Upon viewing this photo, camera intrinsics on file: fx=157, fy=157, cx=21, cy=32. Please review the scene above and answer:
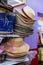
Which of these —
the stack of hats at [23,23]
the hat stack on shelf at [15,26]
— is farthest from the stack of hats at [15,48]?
the stack of hats at [23,23]

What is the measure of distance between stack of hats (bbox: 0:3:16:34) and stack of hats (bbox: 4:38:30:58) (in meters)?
0.14

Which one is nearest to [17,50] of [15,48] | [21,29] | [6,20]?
[15,48]

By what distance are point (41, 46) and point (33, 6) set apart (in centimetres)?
83

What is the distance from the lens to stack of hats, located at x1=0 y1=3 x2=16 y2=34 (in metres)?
1.73

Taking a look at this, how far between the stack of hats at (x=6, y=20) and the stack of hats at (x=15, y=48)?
142 millimetres

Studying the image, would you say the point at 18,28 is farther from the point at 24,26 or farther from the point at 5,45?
the point at 5,45

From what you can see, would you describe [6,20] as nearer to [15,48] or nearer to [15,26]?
[15,26]

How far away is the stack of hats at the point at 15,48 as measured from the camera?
70.7 inches

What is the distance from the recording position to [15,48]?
6.00 ft

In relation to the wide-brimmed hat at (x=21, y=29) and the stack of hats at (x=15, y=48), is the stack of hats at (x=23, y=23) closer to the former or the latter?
the wide-brimmed hat at (x=21, y=29)

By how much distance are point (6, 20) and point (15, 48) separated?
13.5 inches

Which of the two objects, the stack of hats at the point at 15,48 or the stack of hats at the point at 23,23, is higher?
the stack of hats at the point at 23,23

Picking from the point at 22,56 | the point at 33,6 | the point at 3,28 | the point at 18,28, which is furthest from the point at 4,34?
the point at 33,6

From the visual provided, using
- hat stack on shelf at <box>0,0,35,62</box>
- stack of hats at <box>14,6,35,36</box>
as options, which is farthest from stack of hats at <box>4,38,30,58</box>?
stack of hats at <box>14,6,35,36</box>
